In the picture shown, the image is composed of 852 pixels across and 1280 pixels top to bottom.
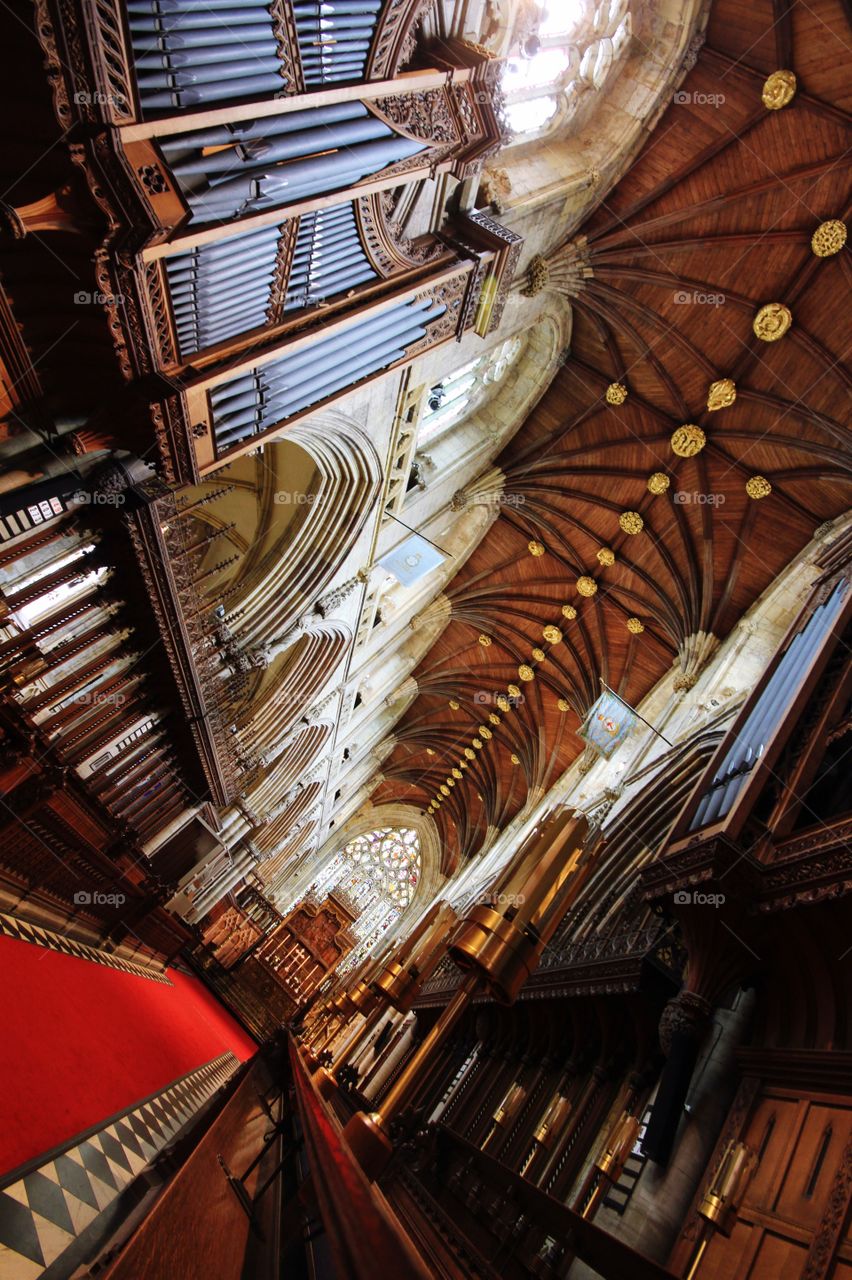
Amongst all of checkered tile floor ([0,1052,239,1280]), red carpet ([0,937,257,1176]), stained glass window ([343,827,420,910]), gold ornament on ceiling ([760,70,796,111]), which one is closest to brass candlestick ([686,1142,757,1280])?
checkered tile floor ([0,1052,239,1280])

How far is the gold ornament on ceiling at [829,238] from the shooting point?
11148 millimetres

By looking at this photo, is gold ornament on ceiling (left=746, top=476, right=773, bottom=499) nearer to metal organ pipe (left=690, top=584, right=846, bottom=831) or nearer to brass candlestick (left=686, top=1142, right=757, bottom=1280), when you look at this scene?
metal organ pipe (left=690, top=584, right=846, bottom=831)

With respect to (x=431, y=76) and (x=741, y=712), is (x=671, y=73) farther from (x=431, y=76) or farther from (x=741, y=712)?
(x=741, y=712)

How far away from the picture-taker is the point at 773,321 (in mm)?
12273

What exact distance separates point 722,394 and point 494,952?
46.0ft

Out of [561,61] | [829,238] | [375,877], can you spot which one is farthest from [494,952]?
[375,877]

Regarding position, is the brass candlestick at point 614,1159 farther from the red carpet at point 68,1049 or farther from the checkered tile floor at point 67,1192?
the red carpet at point 68,1049

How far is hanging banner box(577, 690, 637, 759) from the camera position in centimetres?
1377

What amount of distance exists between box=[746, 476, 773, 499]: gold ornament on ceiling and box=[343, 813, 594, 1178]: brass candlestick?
43.9ft

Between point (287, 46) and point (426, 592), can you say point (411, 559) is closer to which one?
point (426, 592)

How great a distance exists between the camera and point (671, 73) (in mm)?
11344

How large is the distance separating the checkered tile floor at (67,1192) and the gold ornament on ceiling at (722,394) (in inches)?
563

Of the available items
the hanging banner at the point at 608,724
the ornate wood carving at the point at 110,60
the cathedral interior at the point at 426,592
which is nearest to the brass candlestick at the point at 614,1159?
the cathedral interior at the point at 426,592

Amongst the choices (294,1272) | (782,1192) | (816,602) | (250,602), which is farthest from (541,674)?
(294,1272)
